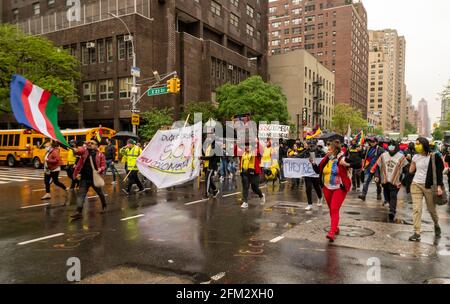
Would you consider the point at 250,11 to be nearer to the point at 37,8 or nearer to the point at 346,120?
the point at 37,8

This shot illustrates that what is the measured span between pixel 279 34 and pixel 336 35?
54.4 feet

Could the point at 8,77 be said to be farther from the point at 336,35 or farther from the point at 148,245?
the point at 336,35

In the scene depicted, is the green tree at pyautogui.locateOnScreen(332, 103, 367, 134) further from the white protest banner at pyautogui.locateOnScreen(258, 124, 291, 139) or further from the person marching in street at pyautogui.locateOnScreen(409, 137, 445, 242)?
the person marching in street at pyautogui.locateOnScreen(409, 137, 445, 242)

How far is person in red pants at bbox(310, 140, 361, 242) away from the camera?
6.94 metres

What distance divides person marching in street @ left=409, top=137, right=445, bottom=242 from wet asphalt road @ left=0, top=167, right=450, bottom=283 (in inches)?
17.6

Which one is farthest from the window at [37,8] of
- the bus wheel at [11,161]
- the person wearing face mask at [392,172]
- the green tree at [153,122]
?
the person wearing face mask at [392,172]

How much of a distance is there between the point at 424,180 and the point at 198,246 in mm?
4537

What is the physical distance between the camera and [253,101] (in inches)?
1622

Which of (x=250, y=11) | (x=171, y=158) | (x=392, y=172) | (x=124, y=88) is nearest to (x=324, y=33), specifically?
(x=250, y=11)

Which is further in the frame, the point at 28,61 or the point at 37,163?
the point at 28,61

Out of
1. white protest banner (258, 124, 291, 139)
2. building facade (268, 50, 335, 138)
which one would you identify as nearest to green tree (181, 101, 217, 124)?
white protest banner (258, 124, 291, 139)

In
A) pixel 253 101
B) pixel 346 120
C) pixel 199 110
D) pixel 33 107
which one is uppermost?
pixel 253 101

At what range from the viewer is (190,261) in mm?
5551

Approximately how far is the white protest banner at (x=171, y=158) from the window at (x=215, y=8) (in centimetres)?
4062
